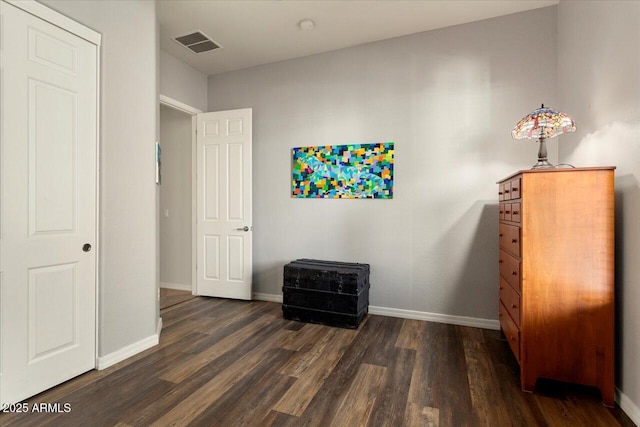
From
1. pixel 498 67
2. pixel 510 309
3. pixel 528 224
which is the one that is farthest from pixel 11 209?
pixel 498 67

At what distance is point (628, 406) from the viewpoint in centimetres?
177

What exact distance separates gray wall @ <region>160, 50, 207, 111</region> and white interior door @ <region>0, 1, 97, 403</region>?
4.88ft

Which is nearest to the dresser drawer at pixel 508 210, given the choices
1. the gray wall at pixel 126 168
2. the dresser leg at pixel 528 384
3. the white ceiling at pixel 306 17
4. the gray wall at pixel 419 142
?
the gray wall at pixel 419 142

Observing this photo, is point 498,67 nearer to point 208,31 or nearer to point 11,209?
point 208,31

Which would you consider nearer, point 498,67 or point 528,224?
point 528,224

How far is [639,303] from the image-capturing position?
1.72 m

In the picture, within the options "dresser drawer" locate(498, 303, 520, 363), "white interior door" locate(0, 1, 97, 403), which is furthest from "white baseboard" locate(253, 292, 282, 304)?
"dresser drawer" locate(498, 303, 520, 363)

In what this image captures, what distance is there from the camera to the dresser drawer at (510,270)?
6.82 ft

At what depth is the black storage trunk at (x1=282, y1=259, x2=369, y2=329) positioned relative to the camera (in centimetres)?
306

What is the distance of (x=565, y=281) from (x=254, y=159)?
3337 mm

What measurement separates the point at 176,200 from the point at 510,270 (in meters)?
4.14

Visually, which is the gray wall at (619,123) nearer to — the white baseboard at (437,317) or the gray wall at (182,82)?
the white baseboard at (437,317)

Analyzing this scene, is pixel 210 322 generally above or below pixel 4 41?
below

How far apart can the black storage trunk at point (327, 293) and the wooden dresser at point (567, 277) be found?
4.67 feet
